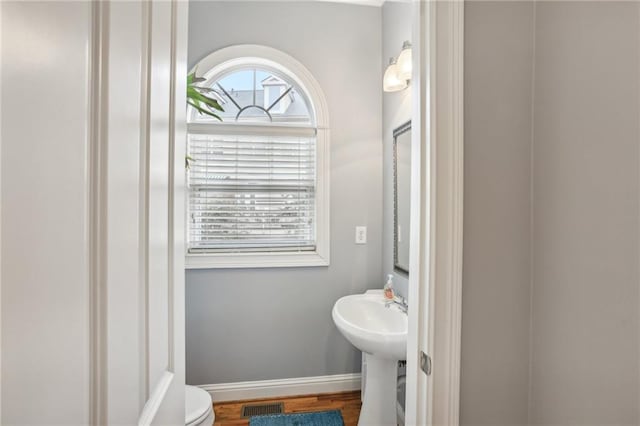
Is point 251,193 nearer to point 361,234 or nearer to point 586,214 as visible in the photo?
point 361,234

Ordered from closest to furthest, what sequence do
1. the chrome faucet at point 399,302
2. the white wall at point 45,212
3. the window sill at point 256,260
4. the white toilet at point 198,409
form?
the white wall at point 45,212
the white toilet at point 198,409
the chrome faucet at point 399,302
the window sill at point 256,260

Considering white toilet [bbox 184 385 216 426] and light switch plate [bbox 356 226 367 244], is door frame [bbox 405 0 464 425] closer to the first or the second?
white toilet [bbox 184 385 216 426]

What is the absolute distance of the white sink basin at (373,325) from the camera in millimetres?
1381

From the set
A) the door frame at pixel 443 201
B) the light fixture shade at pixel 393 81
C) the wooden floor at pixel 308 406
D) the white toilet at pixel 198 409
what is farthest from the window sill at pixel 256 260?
the door frame at pixel 443 201

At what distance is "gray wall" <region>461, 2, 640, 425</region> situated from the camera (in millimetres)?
612

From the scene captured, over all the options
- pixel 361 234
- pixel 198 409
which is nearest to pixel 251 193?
pixel 361 234

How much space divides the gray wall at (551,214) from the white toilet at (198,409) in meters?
1.09

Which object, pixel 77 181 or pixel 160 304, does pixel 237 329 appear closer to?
pixel 160 304

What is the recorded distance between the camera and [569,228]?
71 centimetres

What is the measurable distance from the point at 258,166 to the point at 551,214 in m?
1.69

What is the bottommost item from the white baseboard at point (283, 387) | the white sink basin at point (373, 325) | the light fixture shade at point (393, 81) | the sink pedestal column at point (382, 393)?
the white baseboard at point (283, 387)

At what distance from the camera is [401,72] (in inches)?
63.9

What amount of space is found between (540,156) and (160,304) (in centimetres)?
93

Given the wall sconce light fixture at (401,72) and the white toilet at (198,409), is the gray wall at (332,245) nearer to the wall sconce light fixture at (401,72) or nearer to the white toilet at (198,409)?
the wall sconce light fixture at (401,72)
